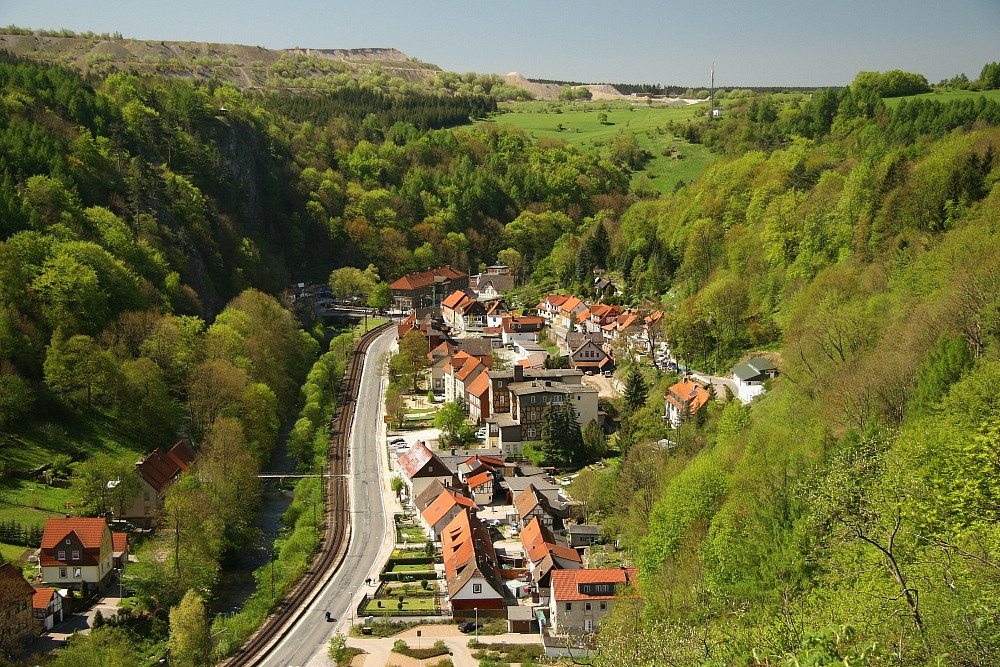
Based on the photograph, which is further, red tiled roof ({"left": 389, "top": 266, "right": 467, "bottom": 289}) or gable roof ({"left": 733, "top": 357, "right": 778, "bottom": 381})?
red tiled roof ({"left": 389, "top": 266, "right": 467, "bottom": 289})

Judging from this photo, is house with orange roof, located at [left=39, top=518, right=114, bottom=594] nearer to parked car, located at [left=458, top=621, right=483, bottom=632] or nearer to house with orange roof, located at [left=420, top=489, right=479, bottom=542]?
parked car, located at [left=458, top=621, right=483, bottom=632]

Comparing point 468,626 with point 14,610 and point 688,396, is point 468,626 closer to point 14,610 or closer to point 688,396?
point 14,610

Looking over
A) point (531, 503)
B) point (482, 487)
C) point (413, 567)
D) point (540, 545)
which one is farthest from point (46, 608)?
point (482, 487)

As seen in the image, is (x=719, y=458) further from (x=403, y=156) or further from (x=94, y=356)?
(x=403, y=156)

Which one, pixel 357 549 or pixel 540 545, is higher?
pixel 540 545

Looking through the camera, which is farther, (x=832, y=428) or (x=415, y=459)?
(x=415, y=459)

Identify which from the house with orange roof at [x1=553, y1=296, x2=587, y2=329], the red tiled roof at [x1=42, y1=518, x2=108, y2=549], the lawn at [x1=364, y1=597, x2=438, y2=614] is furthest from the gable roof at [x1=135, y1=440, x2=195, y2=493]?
→ the house with orange roof at [x1=553, y1=296, x2=587, y2=329]
